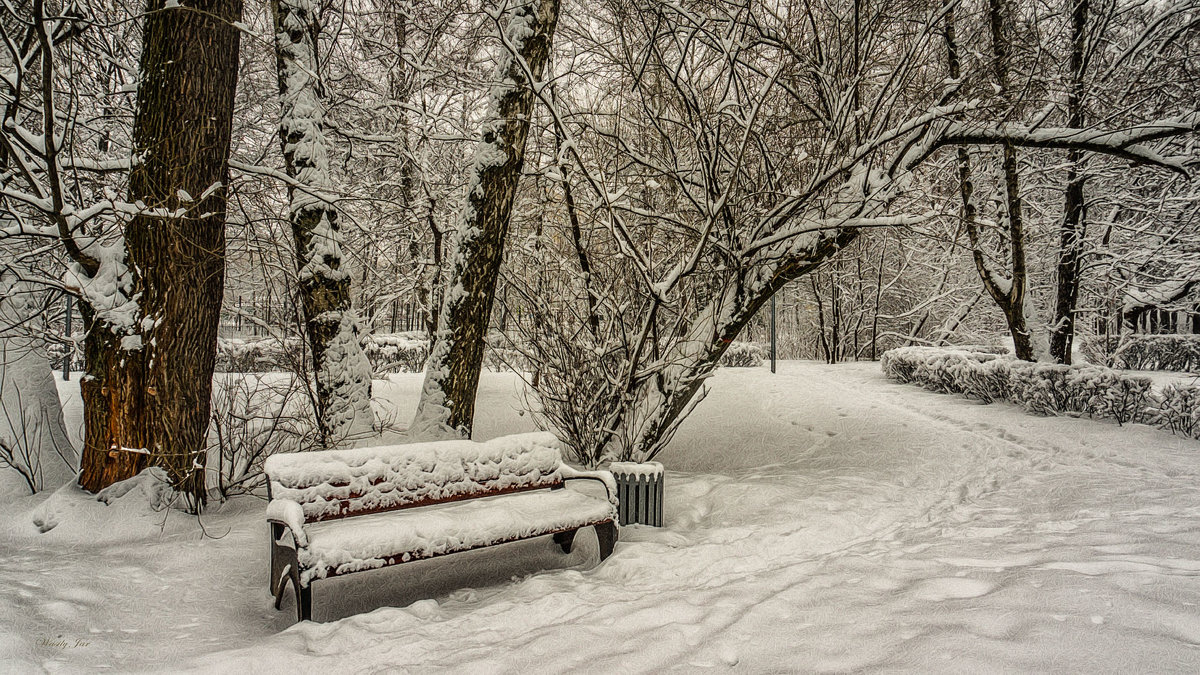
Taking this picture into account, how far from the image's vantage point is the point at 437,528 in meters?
3.55

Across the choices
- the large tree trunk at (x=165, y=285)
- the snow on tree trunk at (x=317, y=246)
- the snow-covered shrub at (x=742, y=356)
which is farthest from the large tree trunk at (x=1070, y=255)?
the large tree trunk at (x=165, y=285)

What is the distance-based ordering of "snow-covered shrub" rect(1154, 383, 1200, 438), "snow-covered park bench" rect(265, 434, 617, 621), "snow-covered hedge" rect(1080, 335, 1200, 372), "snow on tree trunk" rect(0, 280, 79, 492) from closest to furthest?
"snow-covered park bench" rect(265, 434, 617, 621) → "snow on tree trunk" rect(0, 280, 79, 492) → "snow-covered shrub" rect(1154, 383, 1200, 438) → "snow-covered hedge" rect(1080, 335, 1200, 372)

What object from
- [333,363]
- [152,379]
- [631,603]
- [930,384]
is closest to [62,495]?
[152,379]

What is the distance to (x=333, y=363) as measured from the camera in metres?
5.76

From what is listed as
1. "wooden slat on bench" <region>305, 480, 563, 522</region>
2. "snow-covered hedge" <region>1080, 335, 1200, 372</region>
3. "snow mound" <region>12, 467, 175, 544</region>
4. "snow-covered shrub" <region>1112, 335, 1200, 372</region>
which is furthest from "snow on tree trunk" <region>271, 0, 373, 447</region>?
"snow-covered shrub" <region>1112, 335, 1200, 372</region>

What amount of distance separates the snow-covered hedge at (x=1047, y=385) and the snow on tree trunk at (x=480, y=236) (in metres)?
8.49

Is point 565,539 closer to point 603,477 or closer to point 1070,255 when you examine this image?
point 603,477

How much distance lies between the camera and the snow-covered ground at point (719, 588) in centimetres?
234

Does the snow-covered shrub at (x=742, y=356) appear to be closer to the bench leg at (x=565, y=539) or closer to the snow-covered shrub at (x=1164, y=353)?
the snow-covered shrub at (x=1164, y=353)

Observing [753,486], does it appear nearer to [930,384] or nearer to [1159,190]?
[930,384]

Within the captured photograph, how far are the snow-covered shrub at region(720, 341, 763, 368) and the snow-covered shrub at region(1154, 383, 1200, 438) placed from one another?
429 inches

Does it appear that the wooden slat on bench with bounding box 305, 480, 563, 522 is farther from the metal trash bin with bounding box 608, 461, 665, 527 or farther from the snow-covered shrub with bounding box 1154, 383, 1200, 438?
the snow-covered shrub with bounding box 1154, 383, 1200, 438

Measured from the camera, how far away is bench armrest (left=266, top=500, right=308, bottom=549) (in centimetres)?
312

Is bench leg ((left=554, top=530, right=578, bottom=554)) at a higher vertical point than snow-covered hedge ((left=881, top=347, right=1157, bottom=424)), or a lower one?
lower
